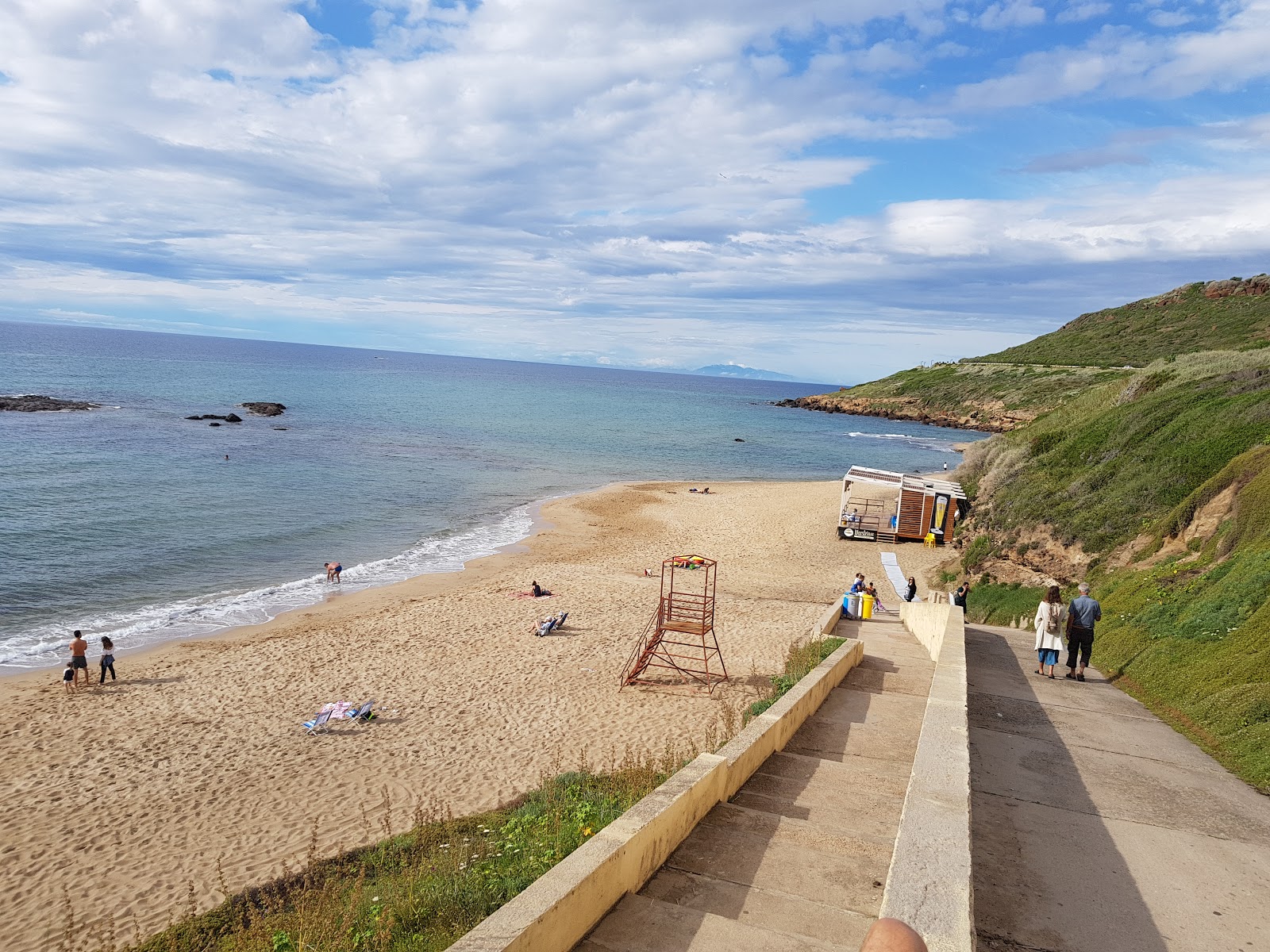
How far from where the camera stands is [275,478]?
37.5 metres

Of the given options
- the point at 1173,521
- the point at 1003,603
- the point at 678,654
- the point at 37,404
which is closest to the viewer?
the point at 1173,521

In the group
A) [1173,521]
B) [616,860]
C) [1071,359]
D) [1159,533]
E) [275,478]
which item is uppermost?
[1071,359]

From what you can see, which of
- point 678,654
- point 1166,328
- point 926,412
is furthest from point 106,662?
point 1166,328

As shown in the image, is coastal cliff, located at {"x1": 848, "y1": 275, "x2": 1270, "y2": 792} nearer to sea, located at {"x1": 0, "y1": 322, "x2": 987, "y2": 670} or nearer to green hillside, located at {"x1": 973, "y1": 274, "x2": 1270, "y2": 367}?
sea, located at {"x1": 0, "y1": 322, "x2": 987, "y2": 670}

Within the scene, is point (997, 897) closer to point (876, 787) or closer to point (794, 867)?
point (794, 867)

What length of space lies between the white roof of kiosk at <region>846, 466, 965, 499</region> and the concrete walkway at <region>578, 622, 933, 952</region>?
892 inches

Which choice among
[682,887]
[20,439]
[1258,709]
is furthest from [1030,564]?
[20,439]

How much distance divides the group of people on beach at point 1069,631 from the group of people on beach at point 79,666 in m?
15.4

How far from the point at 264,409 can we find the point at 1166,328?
309 ft

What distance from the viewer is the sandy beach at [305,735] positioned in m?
9.12

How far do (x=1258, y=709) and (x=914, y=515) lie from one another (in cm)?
2286

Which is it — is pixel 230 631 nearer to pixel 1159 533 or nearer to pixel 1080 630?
pixel 1080 630

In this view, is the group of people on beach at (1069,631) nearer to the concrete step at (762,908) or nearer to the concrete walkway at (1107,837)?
the concrete walkway at (1107,837)

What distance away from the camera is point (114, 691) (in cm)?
1436
